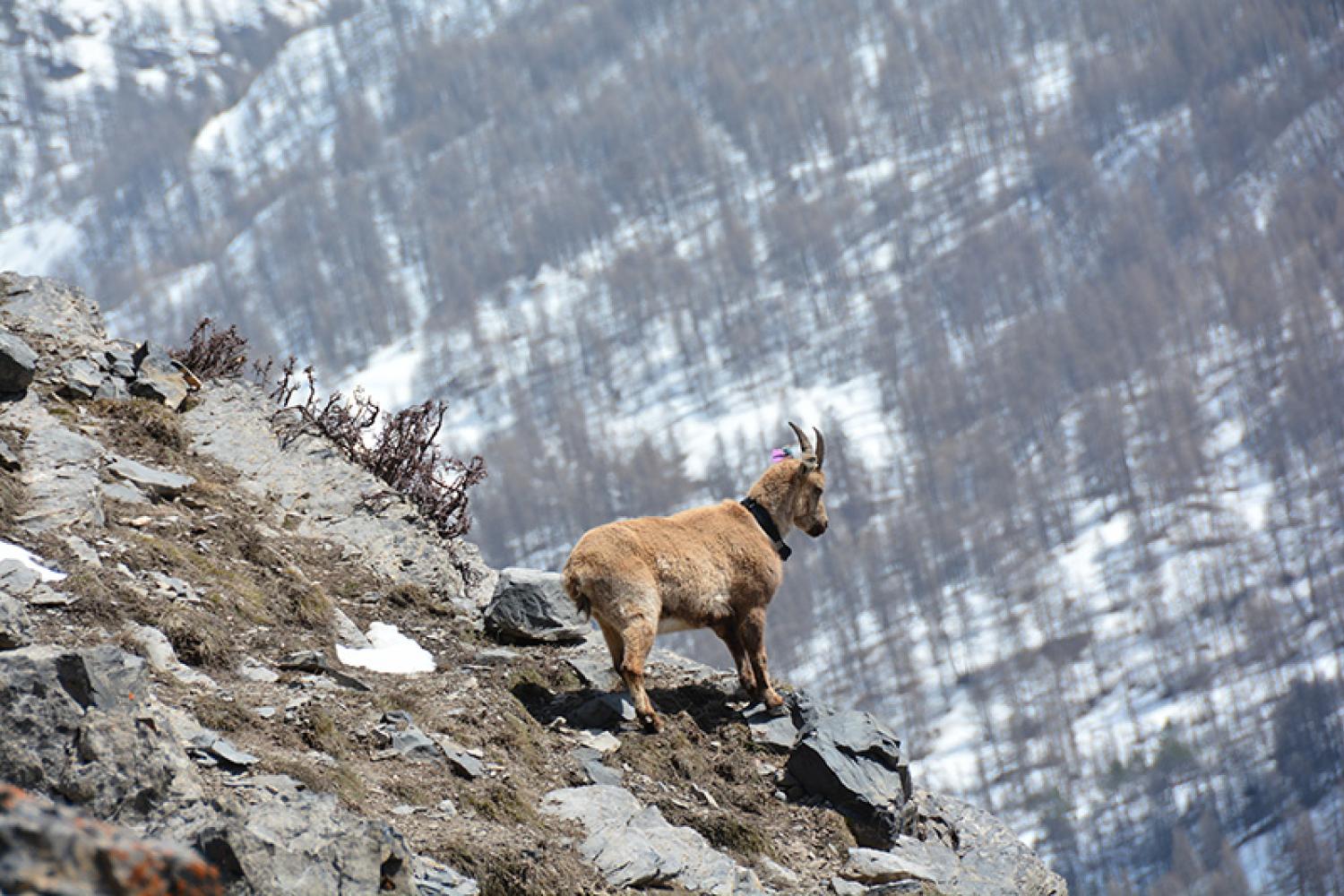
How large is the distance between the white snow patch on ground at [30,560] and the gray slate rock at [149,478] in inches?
89.9

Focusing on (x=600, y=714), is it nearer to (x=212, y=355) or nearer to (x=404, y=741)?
(x=404, y=741)

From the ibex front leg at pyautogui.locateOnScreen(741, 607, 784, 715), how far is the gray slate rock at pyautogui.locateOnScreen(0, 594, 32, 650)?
598 centimetres

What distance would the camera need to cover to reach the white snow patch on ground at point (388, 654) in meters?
10.2

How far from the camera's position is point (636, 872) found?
302 inches

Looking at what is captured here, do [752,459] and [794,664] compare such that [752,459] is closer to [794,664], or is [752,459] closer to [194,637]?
[794,664]

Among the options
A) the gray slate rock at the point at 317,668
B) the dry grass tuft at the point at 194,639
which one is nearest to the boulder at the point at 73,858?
the dry grass tuft at the point at 194,639

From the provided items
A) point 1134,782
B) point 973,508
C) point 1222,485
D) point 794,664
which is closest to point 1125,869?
point 1134,782

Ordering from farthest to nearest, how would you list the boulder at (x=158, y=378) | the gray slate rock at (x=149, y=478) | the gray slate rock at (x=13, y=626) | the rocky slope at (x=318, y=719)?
the boulder at (x=158, y=378) → the gray slate rock at (x=149, y=478) → the gray slate rock at (x=13, y=626) → the rocky slope at (x=318, y=719)

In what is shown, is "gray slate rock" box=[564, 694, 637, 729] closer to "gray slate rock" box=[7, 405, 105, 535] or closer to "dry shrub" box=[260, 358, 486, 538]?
"gray slate rock" box=[7, 405, 105, 535]

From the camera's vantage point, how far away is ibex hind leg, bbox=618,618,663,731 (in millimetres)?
10148

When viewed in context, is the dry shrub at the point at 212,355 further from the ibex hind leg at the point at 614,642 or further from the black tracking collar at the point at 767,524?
the ibex hind leg at the point at 614,642

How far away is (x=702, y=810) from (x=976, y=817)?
3521mm

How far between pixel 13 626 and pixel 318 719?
195cm

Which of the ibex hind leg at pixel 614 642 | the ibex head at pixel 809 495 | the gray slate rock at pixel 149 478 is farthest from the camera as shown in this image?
the ibex head at pixel 809 495
